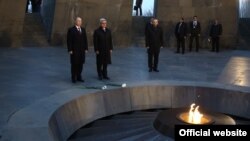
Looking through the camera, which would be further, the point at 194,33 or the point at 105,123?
the point at 194,33

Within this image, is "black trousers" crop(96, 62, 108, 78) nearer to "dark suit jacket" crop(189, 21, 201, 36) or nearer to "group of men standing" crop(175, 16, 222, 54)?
"group of men standing" crop(175, 16, 222, 54)

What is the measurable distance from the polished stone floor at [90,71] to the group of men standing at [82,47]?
363 mm

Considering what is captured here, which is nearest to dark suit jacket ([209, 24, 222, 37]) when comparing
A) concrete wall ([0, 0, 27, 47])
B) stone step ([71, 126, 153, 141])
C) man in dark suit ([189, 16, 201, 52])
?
man in dark suit ([189, 16, 201, 52])

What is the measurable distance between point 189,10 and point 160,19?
5.27 ft

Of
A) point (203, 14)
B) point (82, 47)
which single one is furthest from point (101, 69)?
point (203, 14)

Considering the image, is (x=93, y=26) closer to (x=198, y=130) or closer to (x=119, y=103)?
(x=119, y=103)

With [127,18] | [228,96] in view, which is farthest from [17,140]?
[127,18]

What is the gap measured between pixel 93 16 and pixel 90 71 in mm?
6935

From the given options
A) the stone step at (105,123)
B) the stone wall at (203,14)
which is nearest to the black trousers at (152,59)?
the stone step at (105,123)

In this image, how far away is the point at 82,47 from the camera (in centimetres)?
1063

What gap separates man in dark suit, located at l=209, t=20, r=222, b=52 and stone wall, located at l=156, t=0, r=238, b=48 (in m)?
0.99

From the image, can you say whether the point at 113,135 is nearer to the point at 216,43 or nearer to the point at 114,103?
the point at 114,103

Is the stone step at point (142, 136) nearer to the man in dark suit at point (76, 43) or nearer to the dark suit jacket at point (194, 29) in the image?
the man in dark suit at point (76, 43)

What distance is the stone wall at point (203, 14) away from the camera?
68.4 feet
